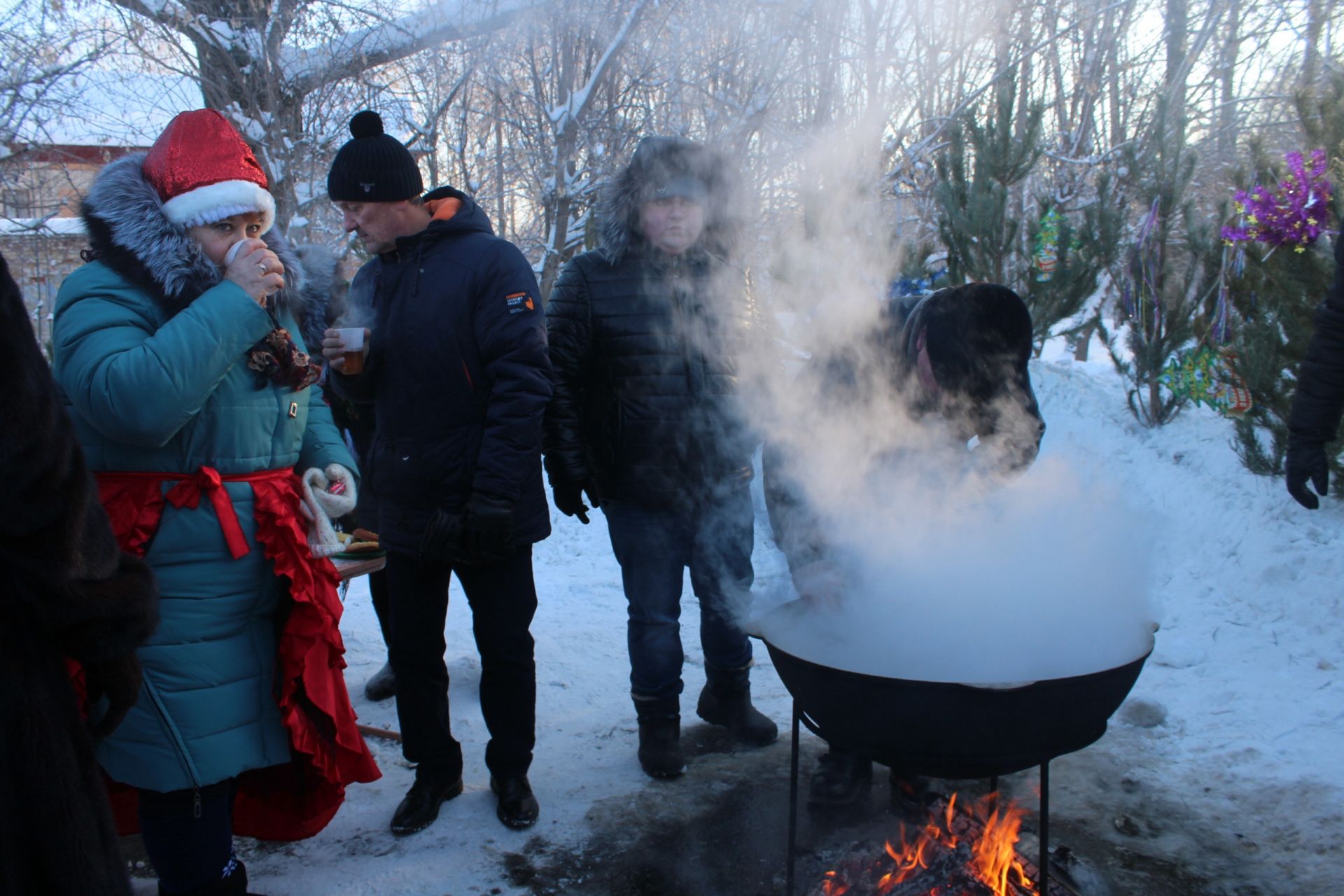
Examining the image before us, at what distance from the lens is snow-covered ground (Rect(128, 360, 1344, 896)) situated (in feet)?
8.90

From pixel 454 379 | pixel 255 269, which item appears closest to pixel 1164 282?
pixel 454 379

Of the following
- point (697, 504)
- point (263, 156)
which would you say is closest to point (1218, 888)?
point (697, 504)

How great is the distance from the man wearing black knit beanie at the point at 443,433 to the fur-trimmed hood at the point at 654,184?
1.56 ft

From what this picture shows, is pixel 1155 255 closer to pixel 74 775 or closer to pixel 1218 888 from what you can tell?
pixel 1218 888

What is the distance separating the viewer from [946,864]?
2.29 metres

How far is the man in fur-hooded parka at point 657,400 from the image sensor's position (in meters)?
3.17

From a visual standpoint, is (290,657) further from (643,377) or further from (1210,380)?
(1210,380)

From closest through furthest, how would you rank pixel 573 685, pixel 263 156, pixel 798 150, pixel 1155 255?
pixel 573 685 < pixel 798 150 < pixel 263 156 < pixel 1155 255

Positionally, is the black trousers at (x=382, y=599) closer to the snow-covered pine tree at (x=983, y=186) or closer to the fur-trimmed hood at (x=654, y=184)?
the fur-trimmed hood at (x=654, y=184)

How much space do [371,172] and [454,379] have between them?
2.31 feet

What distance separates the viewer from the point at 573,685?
4195mm

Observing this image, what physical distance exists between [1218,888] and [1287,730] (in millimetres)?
1289

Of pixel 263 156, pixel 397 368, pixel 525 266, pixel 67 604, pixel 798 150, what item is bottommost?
pixel 67 604

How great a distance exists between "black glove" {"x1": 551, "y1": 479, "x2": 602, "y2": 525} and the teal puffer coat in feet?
3.84
